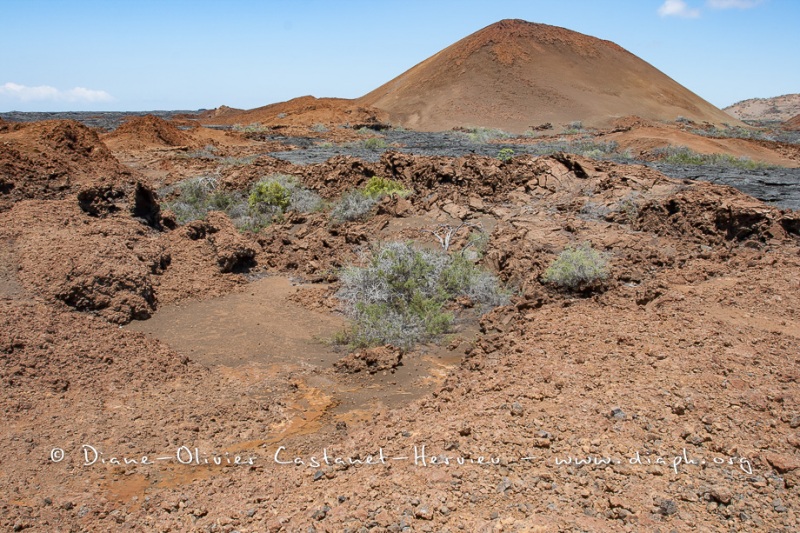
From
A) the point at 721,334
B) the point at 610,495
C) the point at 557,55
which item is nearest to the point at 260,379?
the point at 610,495

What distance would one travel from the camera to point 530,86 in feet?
127

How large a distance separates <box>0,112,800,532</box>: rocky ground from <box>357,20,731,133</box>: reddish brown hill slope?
2658 cm

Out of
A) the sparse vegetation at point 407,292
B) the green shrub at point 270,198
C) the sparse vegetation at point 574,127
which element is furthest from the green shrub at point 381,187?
the sparse vegetation at point 574,127

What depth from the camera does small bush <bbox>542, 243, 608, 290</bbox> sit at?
264 inches

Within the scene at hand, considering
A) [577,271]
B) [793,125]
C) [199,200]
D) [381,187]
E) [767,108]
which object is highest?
[767,108]

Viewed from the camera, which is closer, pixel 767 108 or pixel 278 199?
pixel 278 199

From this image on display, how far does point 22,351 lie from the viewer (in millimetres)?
5344

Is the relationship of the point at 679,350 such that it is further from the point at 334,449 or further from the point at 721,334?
the point at 334,449

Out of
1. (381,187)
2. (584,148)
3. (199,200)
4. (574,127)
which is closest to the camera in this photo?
(381,187)

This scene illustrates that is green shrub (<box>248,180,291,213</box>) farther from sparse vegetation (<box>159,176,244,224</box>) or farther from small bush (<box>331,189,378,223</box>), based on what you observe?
small bush (<box>331,189,378,223</box>)

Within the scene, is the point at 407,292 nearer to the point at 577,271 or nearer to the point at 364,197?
the point at 577,271

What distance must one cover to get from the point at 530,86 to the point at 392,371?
1420 inches

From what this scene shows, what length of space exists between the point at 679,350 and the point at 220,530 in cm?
360

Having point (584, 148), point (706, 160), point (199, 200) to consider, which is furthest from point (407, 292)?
point (584, 148)
